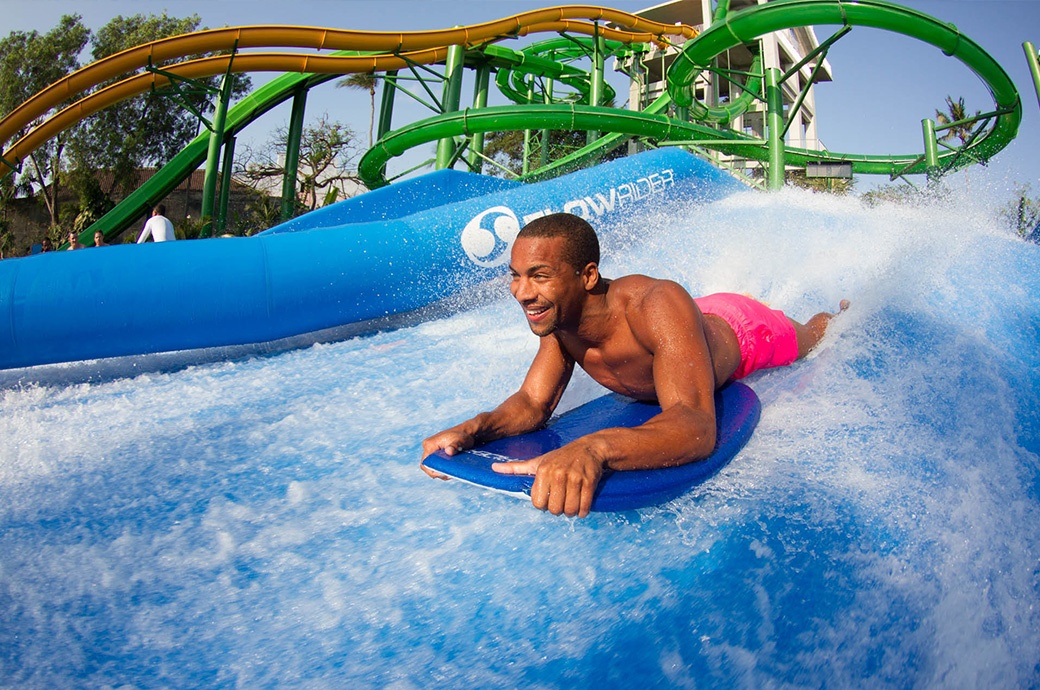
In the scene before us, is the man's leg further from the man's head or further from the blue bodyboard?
the man's head

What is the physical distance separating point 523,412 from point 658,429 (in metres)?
0.56

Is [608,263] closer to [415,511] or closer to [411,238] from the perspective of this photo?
[411,238]

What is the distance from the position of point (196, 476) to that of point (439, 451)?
1.20 metres

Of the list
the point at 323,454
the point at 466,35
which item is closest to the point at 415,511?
the point at 323,454

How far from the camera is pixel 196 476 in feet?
8.33

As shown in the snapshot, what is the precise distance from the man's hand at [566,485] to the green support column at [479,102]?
10245mm

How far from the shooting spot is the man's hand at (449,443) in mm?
1825

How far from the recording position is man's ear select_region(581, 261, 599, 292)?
1.99 metres

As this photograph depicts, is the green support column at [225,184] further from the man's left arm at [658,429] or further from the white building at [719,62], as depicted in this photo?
the white building at [719,62]

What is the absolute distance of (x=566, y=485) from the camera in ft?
4.86

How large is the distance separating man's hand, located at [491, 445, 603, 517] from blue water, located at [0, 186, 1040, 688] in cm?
30

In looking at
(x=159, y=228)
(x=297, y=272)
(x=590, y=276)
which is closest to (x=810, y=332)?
(x=590, y=276)

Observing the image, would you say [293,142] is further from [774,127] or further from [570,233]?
[570,233]

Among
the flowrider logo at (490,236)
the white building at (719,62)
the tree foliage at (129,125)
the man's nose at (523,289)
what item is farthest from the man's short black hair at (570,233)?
the tree foliage at (129,125)
